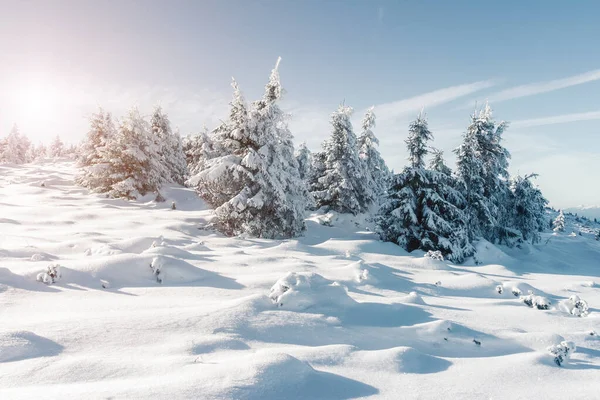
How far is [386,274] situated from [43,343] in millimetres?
7972

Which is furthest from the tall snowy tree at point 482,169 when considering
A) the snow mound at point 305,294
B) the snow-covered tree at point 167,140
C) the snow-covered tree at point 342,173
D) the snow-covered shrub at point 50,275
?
the snow-covered tree at point 167,140

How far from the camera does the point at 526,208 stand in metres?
28.8

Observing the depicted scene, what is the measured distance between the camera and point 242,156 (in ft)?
55.0

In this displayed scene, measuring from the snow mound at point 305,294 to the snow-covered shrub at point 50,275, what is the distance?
4318mm

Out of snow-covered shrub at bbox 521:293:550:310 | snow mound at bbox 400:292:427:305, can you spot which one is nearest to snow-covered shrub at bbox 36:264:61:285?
snow mound at bbox 400:292:427:305

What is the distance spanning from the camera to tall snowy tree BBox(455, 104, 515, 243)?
23.1 metres

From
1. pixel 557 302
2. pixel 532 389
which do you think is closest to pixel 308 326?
pixel 532 389

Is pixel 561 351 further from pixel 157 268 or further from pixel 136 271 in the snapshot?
pixel 136 271

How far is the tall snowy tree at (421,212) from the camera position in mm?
17219

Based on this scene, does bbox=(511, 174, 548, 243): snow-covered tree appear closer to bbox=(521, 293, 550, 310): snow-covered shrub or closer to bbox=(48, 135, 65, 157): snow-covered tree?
bbox=(521, 293, 550, 310): snow-covered shrub

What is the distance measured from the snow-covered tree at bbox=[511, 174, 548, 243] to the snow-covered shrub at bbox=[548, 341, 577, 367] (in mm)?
27743

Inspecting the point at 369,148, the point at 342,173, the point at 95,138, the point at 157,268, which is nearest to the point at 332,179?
the point at 342,173

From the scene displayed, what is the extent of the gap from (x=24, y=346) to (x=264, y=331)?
9.69 feet

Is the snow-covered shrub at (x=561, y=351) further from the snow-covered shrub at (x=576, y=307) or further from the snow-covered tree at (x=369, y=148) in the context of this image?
the snow-covered tree at (x=369, y=148)
